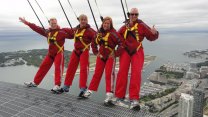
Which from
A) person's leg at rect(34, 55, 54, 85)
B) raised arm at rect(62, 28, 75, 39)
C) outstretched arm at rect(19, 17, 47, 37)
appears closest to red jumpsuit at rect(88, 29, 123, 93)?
raised arm at rect(62, 28, 75, 39)

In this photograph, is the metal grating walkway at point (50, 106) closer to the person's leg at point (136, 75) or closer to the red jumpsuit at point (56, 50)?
the person's leg at point (136, 75)

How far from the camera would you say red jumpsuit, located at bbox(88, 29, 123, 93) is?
4.20m

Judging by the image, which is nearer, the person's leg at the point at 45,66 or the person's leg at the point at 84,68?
the person's leg at the point at 84,68

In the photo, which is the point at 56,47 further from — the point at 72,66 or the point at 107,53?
the point at 107,53

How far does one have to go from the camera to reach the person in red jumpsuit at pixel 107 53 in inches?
164

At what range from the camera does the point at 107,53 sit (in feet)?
14.3

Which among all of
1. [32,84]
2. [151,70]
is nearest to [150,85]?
[151,70]

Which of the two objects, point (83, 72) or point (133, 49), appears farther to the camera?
point (83, 72)

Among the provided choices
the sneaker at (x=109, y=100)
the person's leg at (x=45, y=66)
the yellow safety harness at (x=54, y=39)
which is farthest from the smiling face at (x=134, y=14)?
the person's leg at (x=45, y=66)

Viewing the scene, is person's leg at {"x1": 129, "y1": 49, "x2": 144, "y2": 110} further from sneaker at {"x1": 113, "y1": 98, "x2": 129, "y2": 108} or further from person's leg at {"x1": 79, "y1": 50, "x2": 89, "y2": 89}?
person's leg at {"x1": 79, "y1": 50, "x2": 89, "y2": 89}

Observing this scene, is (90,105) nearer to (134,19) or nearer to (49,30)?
(134,19)

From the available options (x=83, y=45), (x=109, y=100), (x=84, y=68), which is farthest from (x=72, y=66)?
(x=109, y=100)

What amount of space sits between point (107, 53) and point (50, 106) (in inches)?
47.8

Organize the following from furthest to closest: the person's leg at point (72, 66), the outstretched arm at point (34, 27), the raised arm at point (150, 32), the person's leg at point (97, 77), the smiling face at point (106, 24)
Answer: the outstretched arm at point (34, 27), the person's leg at point (72, 66), the person's leg at point (97, 77), the smiling face at point (106, 24), the raised arm at point (150, 32)
